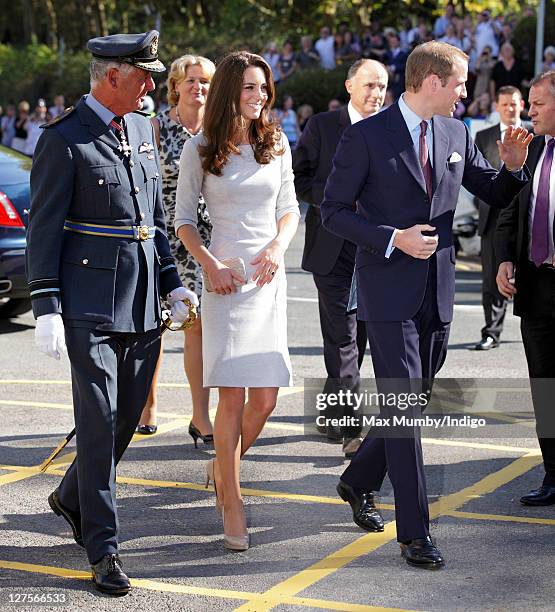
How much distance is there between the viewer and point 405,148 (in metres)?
5.21

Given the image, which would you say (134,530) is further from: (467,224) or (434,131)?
(467,224)

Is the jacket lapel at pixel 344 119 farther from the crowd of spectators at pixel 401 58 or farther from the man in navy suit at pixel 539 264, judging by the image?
the crowd of spectators at pixel 401 58

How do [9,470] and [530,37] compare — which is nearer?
[9,470]

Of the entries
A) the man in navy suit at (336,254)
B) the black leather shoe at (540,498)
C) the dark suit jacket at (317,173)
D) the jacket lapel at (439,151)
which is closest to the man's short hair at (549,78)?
the jacket lapel at (439,151)

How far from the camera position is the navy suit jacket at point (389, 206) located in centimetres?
519

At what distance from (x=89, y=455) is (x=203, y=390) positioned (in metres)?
2.45

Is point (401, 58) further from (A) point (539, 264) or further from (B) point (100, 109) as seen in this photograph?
(B) point (100, 109)

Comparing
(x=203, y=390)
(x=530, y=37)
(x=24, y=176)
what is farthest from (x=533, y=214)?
(x=530, y=37)

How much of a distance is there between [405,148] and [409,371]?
3.02 feet

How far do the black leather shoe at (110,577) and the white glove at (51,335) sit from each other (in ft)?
2.70

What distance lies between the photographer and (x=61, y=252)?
15.9ft

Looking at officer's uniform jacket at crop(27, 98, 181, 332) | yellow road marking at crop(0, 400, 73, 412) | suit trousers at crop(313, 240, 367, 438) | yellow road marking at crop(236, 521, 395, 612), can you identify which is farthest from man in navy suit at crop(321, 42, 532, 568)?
yellow road marking at crop(0, 400, 73, 412)

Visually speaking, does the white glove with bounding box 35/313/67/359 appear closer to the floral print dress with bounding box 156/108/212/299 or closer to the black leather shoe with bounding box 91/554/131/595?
the black leather shoe with bounding box 91/554/131/595

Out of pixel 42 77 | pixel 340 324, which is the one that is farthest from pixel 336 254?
pixel 42 77
